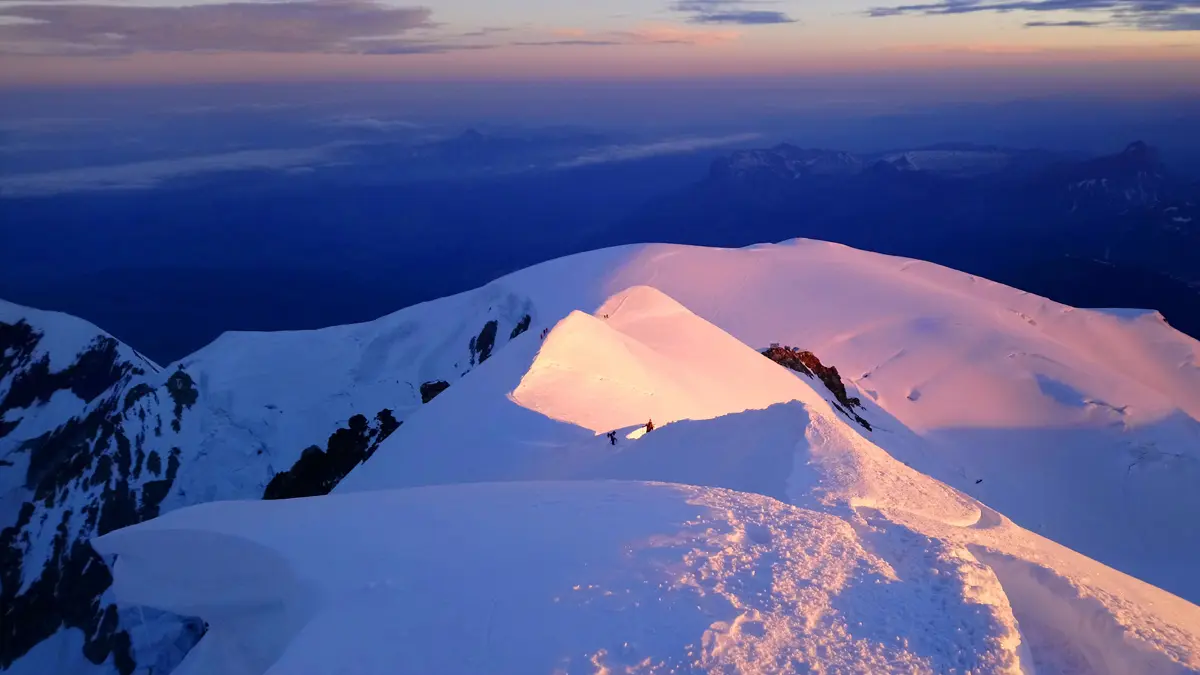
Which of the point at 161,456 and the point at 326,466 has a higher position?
the point at 326,466

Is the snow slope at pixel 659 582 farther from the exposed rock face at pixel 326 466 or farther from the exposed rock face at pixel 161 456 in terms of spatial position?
the exposed rock face at pixel 161 456

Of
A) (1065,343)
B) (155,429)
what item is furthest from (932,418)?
(155,429)

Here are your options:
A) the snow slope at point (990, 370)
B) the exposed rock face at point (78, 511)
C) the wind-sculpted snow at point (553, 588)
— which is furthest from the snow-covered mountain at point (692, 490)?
the exposed rock face at point (78, 511)

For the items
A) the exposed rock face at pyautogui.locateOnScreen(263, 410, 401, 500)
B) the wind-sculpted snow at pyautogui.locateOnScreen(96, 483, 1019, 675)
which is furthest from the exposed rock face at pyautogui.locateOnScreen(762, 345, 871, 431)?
the wind-sculpted snow at pyautogui.locateOnScreen(96, 483, 1019, 675)

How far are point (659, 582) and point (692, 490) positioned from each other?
7.97 feet

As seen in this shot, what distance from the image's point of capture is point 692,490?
28.5 ft

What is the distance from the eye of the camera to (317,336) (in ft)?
201

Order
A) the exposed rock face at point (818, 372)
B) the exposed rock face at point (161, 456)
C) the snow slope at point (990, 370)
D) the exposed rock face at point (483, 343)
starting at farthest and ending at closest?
1. the exposed rock face at point (161, 456)
2. the exposed rock face at point (483, 343)
3. the exposed rock face at point (818, 372)
4. the snow slope at point (990, 370)

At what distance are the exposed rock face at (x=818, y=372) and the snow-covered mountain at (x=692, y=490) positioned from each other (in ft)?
0.58

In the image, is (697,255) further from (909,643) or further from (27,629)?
(27,629)

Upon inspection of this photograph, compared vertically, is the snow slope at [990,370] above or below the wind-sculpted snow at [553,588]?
below

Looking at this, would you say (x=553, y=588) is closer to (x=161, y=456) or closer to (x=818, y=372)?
(x=818, y=372)

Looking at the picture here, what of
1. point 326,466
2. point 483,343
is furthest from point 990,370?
point 483,343

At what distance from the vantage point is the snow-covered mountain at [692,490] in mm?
6051
